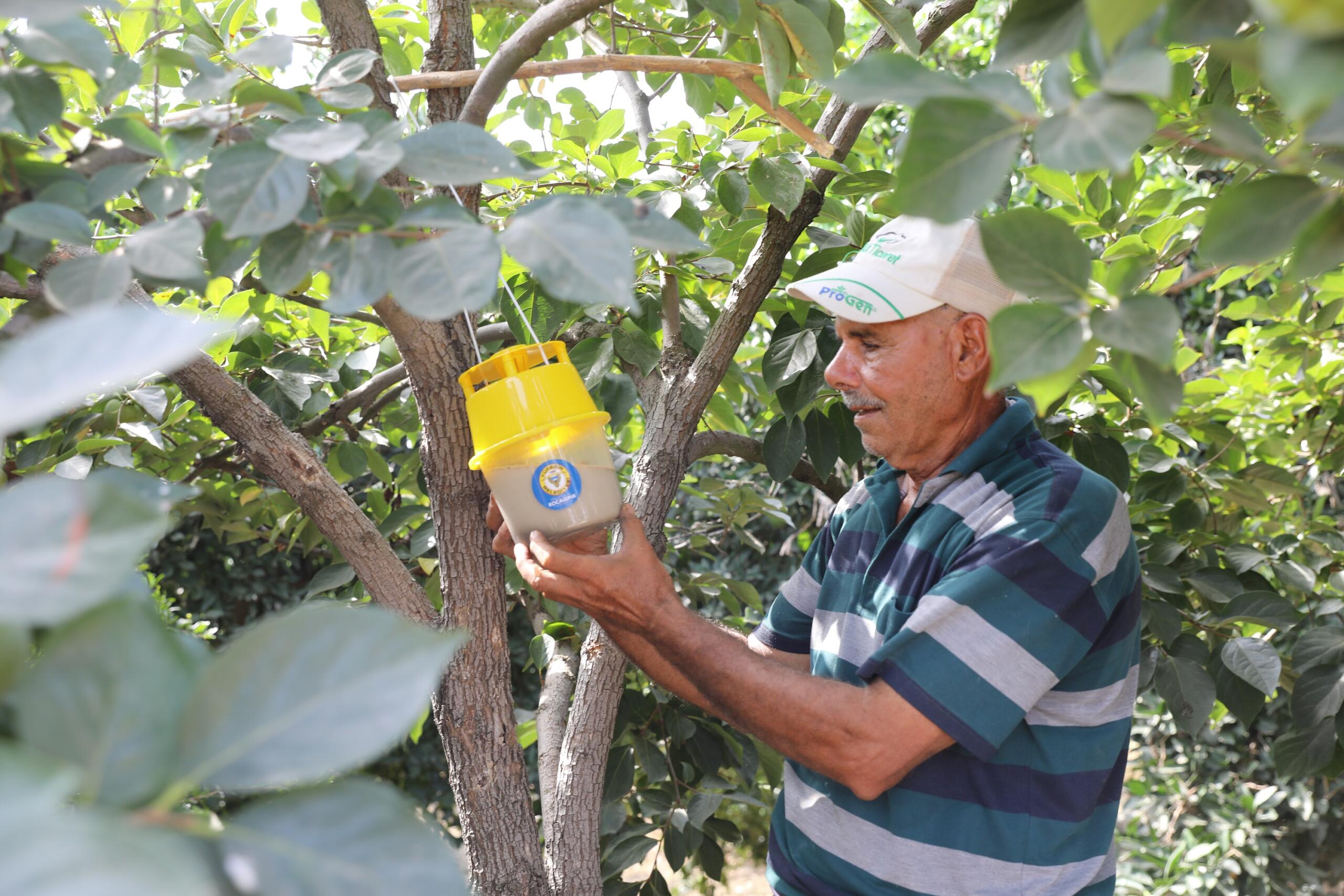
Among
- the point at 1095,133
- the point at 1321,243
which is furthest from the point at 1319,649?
the point at 1095,133

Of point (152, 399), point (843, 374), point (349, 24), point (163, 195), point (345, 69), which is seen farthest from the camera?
point (843, 374)

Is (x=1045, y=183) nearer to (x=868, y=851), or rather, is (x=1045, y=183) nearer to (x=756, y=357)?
(x=756, y=357)

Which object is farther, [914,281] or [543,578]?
[914,281]

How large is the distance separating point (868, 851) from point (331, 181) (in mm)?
1254

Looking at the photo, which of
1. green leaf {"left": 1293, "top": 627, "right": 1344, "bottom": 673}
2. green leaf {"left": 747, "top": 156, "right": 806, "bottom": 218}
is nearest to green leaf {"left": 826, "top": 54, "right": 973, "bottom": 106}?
green leaf {"left": 747, "top": 156, "right": 806, "bottom": 218}

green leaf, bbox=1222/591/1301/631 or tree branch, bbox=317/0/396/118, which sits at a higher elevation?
tree branch, bbox=317/0/396/118

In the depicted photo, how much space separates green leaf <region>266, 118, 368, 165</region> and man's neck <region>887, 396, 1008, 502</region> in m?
1.22

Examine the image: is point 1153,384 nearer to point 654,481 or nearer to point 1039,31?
point 1039,31

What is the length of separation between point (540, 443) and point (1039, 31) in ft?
2.49

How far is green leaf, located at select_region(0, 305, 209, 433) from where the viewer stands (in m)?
0.38

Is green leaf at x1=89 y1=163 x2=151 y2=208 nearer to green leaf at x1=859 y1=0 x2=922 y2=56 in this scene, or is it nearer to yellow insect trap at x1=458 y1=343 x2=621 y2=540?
yellow insect trap at x1=458 y1=343 x2=621 y2=540

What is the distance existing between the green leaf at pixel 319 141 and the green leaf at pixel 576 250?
11cm

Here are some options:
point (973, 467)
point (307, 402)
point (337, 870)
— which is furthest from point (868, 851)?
point (337, 870)

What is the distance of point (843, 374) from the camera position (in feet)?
5.63
